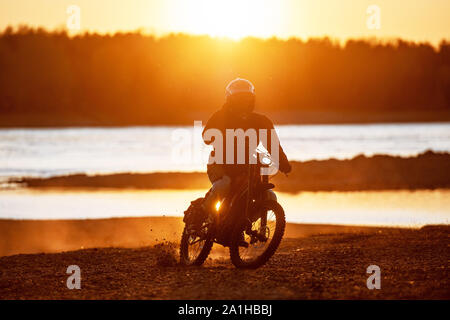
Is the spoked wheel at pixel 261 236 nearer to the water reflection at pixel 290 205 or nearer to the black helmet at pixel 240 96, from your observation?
the black helmet at pixel 240 96

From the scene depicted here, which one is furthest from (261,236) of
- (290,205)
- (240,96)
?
(290,205)

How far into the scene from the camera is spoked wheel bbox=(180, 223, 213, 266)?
32.6 feet

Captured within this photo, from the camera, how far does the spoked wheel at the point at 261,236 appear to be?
356 inches

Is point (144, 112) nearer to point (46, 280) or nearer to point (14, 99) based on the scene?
point (14, 99)

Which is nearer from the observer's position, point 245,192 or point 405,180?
point 245,192

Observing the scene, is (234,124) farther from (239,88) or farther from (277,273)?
(277,273)

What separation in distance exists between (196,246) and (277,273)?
4.69 feet

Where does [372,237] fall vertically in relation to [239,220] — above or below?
above

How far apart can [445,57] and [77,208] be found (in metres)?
111

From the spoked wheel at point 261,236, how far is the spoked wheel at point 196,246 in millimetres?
544

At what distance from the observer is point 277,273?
9305mm

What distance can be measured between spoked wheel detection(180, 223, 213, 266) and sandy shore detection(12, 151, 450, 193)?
16.6m

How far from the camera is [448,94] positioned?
11612cm

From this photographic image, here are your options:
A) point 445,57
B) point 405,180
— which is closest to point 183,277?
point 405,180
